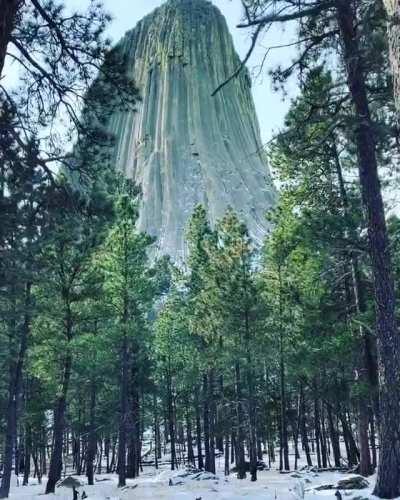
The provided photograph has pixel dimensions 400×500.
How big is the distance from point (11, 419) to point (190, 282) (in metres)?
12.4

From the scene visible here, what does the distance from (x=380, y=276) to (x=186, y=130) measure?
135 m

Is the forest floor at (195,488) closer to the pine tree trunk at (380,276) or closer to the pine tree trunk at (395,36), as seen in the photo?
the pine tree trunk at (380,276)

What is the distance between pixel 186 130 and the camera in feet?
456

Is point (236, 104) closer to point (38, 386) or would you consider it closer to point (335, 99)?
point (38, 386)

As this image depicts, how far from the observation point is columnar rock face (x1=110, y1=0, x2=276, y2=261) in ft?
361

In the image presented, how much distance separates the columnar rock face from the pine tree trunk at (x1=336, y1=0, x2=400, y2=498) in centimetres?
7625

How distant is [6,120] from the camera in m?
6.51

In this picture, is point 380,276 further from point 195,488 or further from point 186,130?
point 186,130

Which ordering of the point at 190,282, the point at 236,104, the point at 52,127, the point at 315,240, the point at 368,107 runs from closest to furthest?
1. the point at 52,127
2. the point at 368,107
3. the point at 315,240
4. the point at 190,282
5. the point at 236,104

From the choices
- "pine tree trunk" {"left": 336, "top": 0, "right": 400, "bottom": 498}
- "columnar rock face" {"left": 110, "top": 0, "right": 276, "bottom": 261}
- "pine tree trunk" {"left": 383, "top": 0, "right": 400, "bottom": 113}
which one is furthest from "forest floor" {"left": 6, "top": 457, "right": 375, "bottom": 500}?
"columnar rock face" {"left": 110, "top": 0, "right": 276, "bottom": 261}

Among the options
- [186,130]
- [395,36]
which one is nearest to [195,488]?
[395,36]

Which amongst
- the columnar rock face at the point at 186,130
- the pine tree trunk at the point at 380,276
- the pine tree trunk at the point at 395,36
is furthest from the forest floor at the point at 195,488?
the columnar rock face at the point at 186,130

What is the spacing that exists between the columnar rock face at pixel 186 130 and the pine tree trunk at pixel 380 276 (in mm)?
76249

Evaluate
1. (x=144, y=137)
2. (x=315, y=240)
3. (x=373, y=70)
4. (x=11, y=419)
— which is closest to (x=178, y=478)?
(x=11, y=419)
